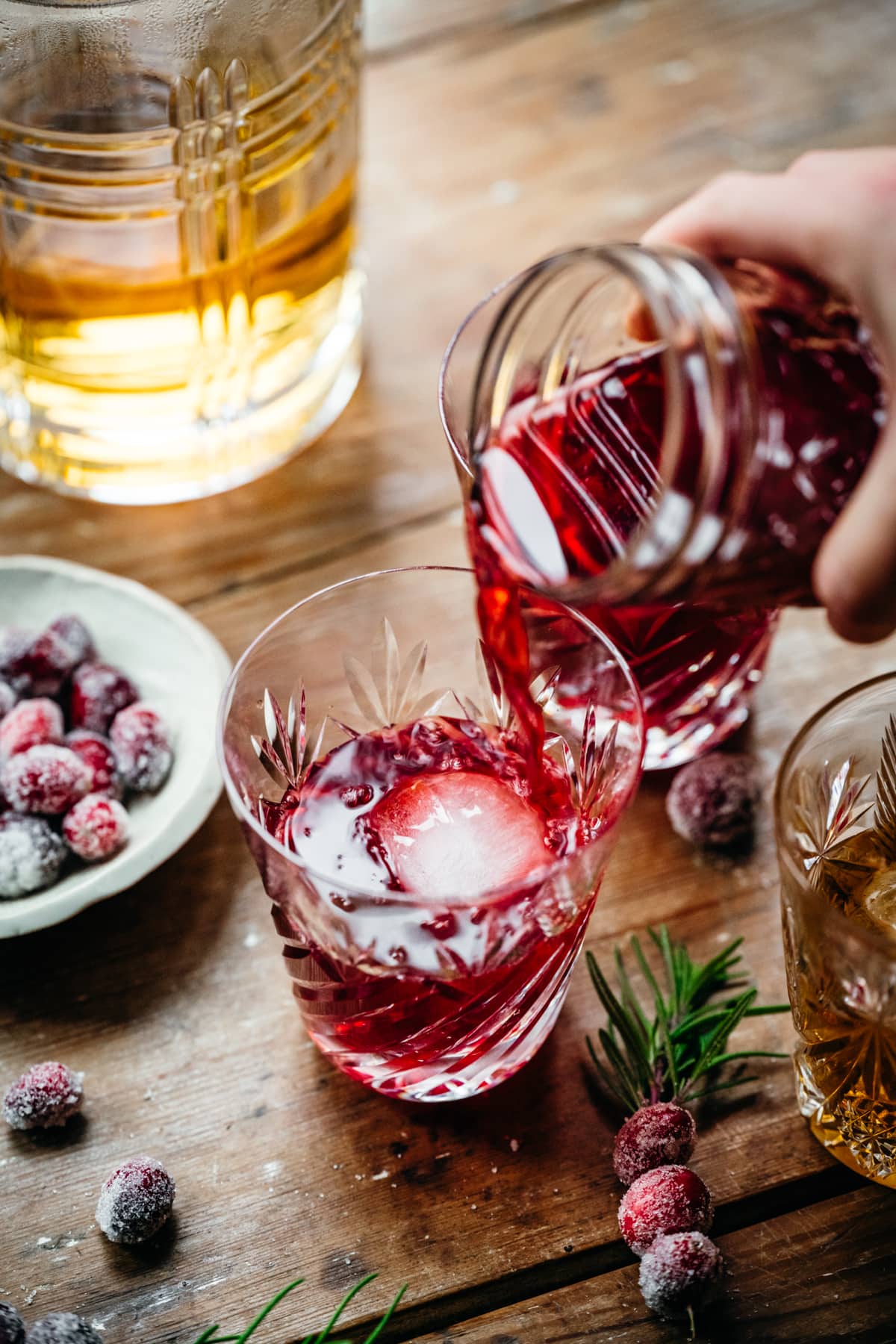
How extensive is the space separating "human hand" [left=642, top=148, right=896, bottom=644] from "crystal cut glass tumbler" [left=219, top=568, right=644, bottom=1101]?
0.54 feet

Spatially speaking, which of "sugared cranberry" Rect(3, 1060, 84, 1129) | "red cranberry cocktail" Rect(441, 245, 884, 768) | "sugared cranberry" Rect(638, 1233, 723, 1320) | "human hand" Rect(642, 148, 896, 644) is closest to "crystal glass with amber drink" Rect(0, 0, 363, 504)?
"red cranberry cocktail" Rect(441, 245, 884, 768)

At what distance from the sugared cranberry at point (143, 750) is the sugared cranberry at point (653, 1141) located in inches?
16.6

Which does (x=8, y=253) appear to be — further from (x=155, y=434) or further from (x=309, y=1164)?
(x=309, y=1164)

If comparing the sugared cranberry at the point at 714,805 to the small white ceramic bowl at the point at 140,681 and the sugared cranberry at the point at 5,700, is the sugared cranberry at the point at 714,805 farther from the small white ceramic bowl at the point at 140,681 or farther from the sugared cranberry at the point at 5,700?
the sugared cranberry at the point at 5,700

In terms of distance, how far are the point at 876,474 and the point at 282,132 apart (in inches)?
24.7

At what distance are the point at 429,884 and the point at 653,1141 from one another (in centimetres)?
21

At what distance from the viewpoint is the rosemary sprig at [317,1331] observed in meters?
0.83

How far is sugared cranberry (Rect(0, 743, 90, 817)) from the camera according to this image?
40.1 inches

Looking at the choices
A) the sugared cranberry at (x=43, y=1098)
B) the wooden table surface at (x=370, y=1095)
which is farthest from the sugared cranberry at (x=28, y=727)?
the sugared cranberry at (x=43, y=1098)

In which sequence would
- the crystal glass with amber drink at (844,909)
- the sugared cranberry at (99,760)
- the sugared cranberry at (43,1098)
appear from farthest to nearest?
1. the sugared cranberry at (99,760)
2. the sugared cranberry at (43,1098)
3. the crystal glass with amber drink at (844,909)

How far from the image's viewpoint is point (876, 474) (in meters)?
0.74

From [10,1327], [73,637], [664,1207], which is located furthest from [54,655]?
[664,1207]

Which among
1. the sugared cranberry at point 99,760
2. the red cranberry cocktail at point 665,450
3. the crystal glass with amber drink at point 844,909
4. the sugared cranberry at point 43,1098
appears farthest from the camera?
the sugared cranberry at point 99,760

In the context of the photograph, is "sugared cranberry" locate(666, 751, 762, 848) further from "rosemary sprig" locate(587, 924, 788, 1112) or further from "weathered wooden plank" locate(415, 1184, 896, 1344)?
"weathered wooden plank" locate(415, 1184, 896, 1344)
